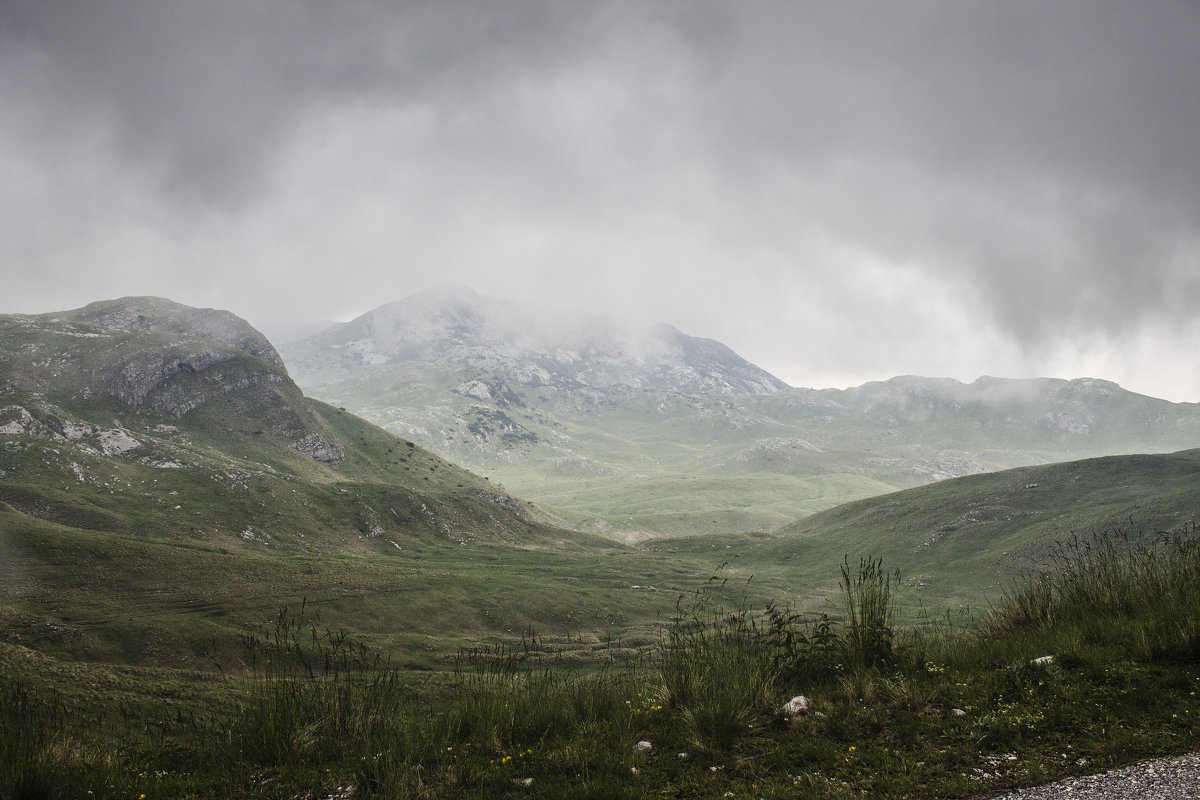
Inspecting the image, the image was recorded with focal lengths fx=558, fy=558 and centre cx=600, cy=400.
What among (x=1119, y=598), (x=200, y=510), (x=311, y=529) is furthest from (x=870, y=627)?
(x=200, y=510)

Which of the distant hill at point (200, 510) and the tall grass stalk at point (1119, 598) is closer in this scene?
the tall grass stalk at point (1119, 598)

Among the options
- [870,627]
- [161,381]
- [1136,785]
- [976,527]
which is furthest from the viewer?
[161,381]

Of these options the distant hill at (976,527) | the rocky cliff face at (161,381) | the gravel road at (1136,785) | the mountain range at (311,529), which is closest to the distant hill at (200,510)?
the mountain range at (311,529)

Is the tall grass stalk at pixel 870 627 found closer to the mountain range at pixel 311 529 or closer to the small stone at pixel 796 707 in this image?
the small stone at pixel 796 707

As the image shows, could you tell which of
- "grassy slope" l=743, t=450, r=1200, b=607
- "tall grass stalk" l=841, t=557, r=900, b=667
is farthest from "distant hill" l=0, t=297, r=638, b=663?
"grassy slope" l=743, t=450, r=1200, b=607

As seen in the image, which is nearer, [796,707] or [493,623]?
[796,707]

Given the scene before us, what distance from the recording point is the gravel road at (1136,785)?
18.5 feet

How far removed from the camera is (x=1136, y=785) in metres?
5.79

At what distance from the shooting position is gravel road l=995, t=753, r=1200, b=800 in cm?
565

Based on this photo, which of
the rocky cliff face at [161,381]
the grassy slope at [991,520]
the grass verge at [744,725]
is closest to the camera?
the grass verge at [744,725]

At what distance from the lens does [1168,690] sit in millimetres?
7621

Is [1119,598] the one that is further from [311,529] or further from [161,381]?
[161,381]

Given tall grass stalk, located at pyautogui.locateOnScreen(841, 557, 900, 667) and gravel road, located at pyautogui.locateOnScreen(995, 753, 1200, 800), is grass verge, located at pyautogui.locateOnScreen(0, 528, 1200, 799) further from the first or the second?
gravel road, located at pyautogui.locateOnScreen(995, 753, 1200, 800)

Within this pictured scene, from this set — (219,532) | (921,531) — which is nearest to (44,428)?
(219,532)
